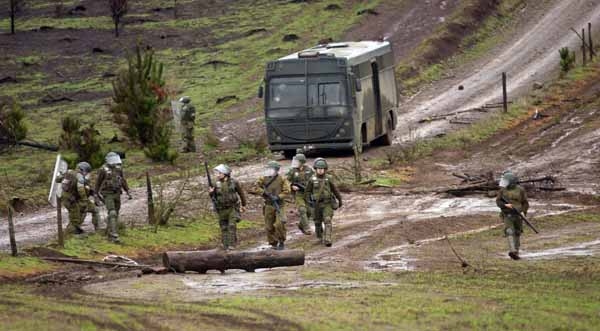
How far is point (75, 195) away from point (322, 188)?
15.3 feet

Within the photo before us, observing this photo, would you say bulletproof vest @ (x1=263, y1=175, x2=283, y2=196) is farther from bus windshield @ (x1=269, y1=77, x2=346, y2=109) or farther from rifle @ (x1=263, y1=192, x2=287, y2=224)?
bus windshield @ (x1=269, y1=77, x2=346, y2=109)

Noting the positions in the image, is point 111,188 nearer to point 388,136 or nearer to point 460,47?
point 388,136

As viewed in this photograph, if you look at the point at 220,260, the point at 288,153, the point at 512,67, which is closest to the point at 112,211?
the point at 220,260

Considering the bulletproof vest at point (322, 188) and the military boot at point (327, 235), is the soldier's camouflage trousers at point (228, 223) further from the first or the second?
the military boot at point (327, 235)

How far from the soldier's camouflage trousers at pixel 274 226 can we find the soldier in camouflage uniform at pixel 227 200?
57cm

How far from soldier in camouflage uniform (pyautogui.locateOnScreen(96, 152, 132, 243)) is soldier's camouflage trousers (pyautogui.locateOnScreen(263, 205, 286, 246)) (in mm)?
2872

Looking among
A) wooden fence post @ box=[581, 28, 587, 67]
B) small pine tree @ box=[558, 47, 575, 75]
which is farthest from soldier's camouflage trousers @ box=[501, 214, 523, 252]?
wooden fence post @ box=[581, 28, 587, 67]

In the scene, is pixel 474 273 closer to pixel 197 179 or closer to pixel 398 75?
pixel 197 179

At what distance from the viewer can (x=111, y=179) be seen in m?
25.9

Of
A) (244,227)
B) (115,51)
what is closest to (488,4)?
(115,51)

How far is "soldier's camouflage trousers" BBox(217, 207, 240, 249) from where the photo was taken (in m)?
24.8

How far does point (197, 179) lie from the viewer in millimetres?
35156

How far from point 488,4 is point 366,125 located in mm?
23433

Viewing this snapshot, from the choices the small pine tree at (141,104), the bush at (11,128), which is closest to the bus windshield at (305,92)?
the small pine tree at (141,104)
